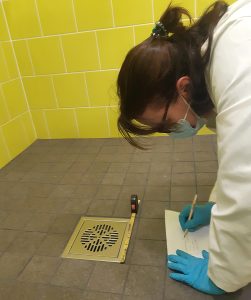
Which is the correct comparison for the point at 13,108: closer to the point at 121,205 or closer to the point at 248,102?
the point at 121,205

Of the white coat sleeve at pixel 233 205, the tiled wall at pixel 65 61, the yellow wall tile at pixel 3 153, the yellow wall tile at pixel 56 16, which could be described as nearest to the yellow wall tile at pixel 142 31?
the tiled wall at pixel 65 61

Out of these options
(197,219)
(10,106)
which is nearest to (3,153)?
(10,106)

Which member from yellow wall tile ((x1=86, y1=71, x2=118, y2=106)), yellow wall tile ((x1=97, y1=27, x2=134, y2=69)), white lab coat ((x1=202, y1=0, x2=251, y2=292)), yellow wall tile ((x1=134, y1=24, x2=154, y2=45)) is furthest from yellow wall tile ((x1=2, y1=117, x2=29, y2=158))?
white lab coat ((x1=202, y1=0, x2=251, y2=292))

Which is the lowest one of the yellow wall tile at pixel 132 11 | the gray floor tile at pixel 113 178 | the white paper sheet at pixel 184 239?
the gray floor tile at pixel 113 178

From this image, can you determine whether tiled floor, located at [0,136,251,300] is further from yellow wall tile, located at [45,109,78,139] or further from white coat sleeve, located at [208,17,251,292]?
white coat sleeve, located at [208,17,251,292]

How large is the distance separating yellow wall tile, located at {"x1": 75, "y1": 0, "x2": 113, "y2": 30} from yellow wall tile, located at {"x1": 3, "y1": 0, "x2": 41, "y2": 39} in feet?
0.79

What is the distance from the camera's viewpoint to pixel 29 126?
61.4 inches

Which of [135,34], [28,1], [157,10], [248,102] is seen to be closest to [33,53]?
[28,1]

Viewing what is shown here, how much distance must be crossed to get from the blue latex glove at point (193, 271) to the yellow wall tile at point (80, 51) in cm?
107

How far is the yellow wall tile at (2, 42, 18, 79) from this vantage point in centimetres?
137

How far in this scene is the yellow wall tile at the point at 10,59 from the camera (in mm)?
1370

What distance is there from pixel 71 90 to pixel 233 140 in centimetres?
120

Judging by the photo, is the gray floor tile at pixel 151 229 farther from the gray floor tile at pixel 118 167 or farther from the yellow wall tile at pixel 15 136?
the yellow wall tile at pixel 15 136

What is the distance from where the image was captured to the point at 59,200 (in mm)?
990
